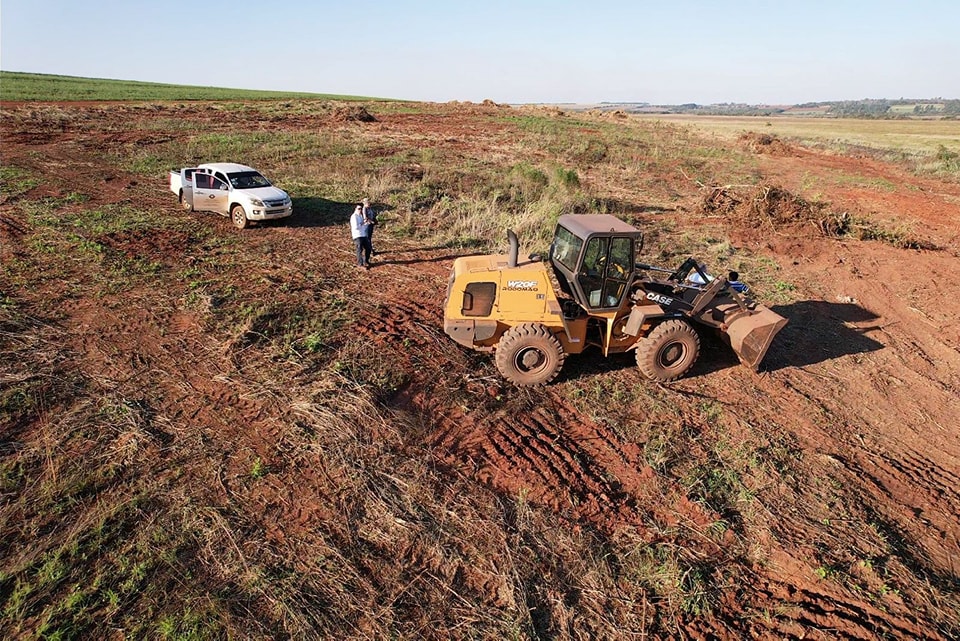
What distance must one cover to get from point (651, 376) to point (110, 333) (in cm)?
807

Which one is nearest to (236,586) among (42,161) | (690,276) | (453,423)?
(453,423)

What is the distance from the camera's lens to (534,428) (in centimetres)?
661

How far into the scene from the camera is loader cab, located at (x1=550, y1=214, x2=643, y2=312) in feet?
23.0

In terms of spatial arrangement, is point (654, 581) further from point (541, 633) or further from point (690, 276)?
point (690, 276)

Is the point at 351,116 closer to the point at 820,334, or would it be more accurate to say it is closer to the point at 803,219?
the point at 803,219

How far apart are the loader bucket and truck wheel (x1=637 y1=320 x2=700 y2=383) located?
73 centimetres

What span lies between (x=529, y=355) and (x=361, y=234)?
5.26m

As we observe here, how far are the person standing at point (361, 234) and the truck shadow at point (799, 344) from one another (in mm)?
5148

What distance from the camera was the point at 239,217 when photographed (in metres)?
13.5

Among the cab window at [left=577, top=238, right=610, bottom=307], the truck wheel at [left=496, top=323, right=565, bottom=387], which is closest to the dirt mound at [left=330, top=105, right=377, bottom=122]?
the cab window at [left=577, top=238, right=610, bottom=307]

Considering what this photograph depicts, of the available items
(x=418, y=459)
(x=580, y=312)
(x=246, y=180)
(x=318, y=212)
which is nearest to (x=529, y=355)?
(x=580, y=312)

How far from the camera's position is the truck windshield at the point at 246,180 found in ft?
45.4

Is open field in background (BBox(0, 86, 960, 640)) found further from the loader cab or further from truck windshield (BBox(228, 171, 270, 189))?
truck windshield (BBox(228, 171, 270, 189))

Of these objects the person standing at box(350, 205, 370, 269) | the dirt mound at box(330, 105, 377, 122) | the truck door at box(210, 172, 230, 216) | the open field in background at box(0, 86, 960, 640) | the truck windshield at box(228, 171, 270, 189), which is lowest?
the open field in background at box(0, 86, 960, 640)
